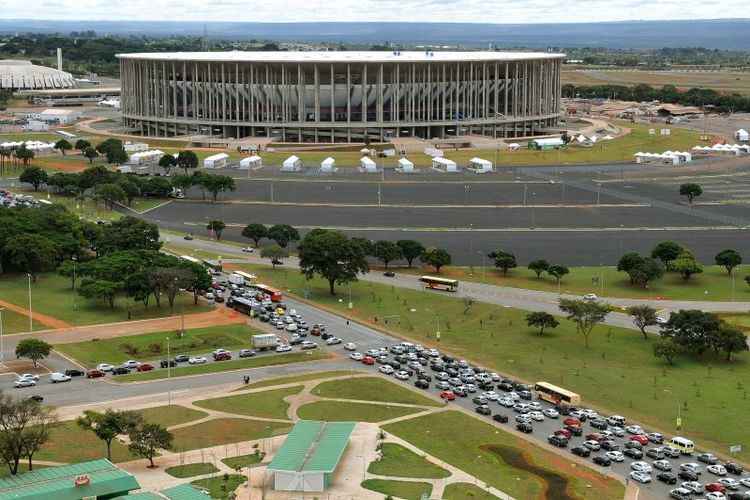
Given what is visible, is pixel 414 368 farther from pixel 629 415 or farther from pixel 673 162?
pixel 673 162

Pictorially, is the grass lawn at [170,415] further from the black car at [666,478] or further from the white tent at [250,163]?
the white tent at [250,163]

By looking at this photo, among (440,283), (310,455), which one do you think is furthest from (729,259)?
(310,455)

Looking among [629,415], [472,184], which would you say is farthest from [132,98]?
[629,415]

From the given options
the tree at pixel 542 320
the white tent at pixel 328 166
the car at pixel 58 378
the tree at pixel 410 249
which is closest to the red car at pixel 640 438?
the tree at pixel 542 320

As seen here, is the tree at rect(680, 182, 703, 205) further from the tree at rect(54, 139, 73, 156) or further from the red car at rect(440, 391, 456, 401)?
the tree at rect(54, 139, 73, 156)

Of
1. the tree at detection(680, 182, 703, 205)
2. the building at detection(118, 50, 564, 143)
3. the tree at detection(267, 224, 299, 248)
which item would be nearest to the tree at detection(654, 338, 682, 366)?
the tree at detection(267, 224, 299, 248)

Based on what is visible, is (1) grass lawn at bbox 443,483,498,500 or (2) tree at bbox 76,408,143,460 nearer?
(1) grass lawn at bbox 443,483,498,500

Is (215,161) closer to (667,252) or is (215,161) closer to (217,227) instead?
(217,227)
